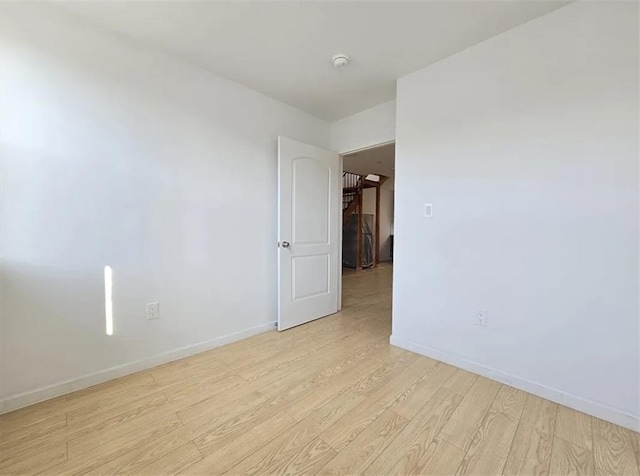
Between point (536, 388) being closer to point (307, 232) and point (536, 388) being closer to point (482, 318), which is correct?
point (482, 318)

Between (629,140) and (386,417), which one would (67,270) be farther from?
(629,140)

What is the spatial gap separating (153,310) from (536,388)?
265cm

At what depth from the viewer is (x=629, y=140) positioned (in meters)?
1.45

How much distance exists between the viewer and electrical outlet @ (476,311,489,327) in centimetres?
197

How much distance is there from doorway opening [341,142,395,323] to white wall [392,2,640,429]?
189 cm

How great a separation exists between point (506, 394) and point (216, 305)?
221cm

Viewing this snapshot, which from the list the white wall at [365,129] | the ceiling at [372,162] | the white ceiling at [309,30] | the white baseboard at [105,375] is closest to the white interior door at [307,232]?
the white wall at [365,129]

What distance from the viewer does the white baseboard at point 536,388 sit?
4.88 ft

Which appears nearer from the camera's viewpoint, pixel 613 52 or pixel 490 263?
pixel 613 52

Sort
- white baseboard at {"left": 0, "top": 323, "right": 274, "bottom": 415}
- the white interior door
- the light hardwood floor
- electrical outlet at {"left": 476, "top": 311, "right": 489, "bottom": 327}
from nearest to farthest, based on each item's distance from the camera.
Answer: the light hardwood floor, white baseboard at {"left": 0, "top": 323, "right": 274, "bottom": 415}, electrical outlet at {"left": 476, "top": 311, "right": 489, "bottom": 327}, the white interior door

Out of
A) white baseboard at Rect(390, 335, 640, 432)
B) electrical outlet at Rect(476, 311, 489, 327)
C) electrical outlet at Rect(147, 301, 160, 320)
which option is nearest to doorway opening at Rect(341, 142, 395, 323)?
white baseboard at Rect(390, 335, 640, 432)

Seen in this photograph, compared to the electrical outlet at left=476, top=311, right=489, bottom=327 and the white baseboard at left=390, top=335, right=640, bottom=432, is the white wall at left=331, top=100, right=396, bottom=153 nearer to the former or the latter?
the electrical outlet at left=476, top=311, right=489, bottom=327

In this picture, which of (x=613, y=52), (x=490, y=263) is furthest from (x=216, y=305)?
(x=613, y=52)

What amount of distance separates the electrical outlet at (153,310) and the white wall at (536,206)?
2.01 m
